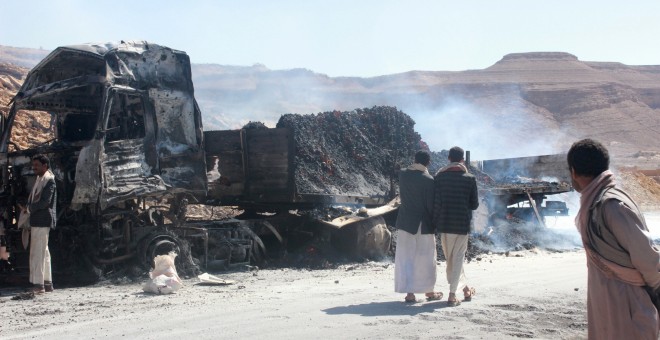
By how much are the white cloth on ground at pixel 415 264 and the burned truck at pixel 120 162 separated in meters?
3.42

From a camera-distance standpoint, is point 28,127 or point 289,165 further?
point 28,127

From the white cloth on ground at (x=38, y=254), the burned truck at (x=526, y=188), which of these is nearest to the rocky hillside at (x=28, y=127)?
the white cloth on ground at (x=38, y=254)

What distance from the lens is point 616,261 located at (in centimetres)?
372

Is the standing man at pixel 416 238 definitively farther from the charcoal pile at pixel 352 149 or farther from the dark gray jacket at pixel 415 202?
the charcoal pile at pixel 352 149

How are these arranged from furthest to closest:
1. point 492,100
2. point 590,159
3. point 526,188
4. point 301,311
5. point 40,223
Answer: point 492,100
point 526,188
point 40,223
point 301,311
point 590,159

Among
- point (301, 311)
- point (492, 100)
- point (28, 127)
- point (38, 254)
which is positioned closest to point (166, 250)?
point (38, 254)

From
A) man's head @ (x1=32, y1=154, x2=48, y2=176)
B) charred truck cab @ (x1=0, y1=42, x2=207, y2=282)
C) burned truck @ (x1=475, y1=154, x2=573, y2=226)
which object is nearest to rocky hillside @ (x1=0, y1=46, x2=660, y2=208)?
burned truck @ (x1=475, y1=154, x2=573, y2=226)

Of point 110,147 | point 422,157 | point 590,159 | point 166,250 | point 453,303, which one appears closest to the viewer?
point 590,159

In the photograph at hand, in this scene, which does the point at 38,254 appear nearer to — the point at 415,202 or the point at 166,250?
the point at 166,250

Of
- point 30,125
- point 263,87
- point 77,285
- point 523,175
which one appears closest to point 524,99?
point 263,87

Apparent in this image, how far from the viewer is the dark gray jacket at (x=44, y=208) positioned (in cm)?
885

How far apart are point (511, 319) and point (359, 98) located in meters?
94.6

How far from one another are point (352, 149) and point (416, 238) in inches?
223

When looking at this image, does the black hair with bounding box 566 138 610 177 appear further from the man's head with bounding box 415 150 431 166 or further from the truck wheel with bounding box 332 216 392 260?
the truck wheel with bounding box 332 216 392 260
